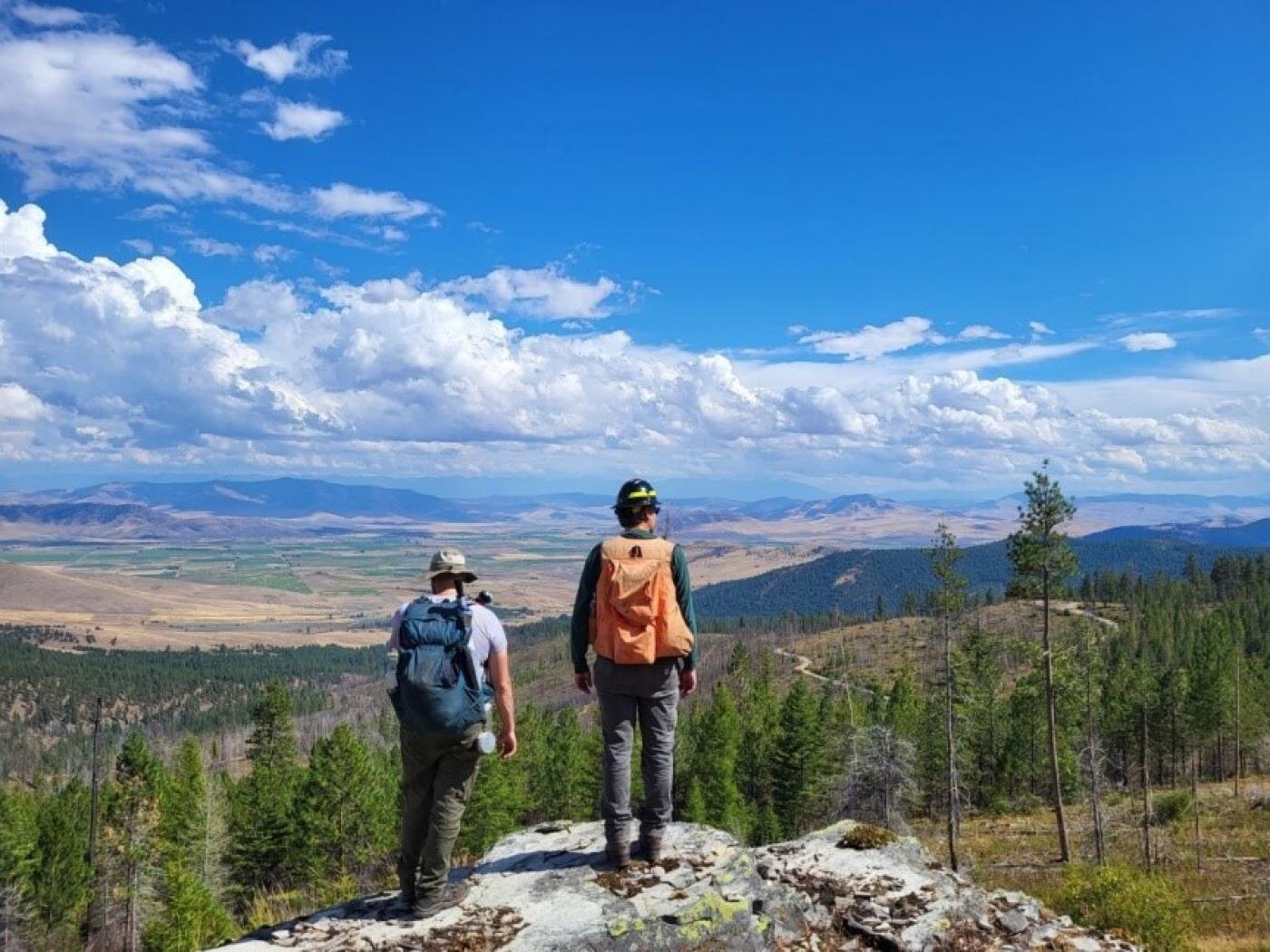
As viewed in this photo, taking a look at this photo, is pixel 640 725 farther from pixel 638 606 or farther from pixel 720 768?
pixel 720 768

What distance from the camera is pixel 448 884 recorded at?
794 centimetres

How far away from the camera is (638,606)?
7.63m

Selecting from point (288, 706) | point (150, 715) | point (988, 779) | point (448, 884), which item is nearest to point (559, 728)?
point (288, 706)

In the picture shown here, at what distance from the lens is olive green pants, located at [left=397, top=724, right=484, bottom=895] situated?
7.38 m

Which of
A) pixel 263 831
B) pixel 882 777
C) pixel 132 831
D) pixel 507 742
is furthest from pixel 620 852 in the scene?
pixel 263 831

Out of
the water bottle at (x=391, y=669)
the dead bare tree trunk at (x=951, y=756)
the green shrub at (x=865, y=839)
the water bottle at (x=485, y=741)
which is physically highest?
the water bottle at (x=391, y=669)

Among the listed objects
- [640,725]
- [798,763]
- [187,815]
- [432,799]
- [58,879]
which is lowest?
[58,879]

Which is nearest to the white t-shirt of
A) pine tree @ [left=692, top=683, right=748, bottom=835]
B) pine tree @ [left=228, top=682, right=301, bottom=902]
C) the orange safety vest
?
the orange safety vest

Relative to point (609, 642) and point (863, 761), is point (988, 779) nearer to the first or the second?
point (863, 761)

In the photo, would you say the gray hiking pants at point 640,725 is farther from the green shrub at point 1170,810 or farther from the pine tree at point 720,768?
the green shrub at point 1170,810

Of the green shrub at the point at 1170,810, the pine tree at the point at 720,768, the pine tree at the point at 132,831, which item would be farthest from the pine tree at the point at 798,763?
the pine tree at the point at 132,831

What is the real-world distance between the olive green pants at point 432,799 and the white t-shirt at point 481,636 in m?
0.61

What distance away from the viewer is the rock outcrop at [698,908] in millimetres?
7082

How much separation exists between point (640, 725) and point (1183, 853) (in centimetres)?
3963
